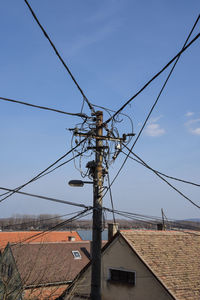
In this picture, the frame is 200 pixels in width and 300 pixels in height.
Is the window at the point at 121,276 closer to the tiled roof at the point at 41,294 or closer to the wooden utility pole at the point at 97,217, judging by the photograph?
the tiled roof at the point at 41,294

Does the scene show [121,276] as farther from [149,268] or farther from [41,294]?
[41,294]

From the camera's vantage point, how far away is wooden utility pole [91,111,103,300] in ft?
22.1

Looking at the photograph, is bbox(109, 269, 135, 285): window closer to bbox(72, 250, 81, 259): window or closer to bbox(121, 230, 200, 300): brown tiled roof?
bbox(121, 230, 200, 300): brown tiled roof

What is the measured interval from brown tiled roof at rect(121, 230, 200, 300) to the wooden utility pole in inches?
217

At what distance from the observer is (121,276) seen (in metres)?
14.1

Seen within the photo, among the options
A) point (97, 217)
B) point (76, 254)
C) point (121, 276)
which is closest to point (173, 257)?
point (121, 276)

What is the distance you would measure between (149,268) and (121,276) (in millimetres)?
1933

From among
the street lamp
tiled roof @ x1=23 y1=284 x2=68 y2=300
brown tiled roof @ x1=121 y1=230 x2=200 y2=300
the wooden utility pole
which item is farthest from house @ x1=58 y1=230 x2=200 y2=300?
the street lamp

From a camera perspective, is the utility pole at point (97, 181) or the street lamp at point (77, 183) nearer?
the utility pole at point (97, 181)

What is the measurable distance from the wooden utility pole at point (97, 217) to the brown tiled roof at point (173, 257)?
217 inches

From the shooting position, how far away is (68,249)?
28062 mm

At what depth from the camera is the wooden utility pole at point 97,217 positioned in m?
6.75

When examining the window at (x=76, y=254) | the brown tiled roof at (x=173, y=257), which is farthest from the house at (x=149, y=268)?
the window at (x=76, y=254)

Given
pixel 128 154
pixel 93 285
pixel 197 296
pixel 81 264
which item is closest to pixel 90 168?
pixel 128 154
